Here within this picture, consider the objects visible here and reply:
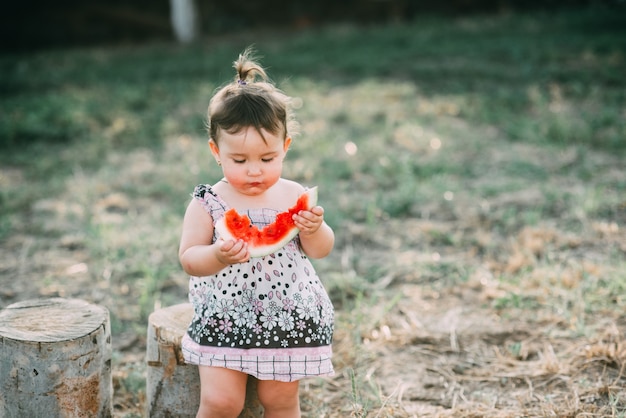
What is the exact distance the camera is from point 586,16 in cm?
1347

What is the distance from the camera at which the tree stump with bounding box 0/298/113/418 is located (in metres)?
2.49

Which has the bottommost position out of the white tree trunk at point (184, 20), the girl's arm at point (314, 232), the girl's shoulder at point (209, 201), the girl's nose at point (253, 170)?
the girl's arm at point (314, 232)

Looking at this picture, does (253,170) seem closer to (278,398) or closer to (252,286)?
(252,286)

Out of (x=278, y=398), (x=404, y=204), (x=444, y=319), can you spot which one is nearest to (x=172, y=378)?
(x=278, y=398)

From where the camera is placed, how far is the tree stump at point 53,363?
249 cm

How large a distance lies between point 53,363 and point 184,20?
1340 centimetres

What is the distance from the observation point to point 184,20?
1499cm

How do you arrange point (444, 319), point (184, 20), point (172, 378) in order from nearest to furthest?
A: point (172, 378) < point (444, 319) < point (184, 20)

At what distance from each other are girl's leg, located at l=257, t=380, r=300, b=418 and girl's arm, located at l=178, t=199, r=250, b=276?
1.50 ft

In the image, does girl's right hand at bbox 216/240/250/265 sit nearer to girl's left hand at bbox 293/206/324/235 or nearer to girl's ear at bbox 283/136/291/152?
girl's left hand at bbox 293/206/324/235

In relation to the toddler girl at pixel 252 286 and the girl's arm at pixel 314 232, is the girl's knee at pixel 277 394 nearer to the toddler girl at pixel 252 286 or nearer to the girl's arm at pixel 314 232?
the toddler girl at pixel 252 286

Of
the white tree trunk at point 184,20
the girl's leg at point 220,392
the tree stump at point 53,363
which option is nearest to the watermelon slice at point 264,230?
the girl's leg at point 220,392

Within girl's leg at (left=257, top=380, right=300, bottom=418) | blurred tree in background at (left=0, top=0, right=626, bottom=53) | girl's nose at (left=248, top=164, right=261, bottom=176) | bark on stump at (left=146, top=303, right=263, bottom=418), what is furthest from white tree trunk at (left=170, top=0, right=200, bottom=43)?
girl's leg at (left=257, top=380, right=300, bottom=418)

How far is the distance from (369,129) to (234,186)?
17.3ft
